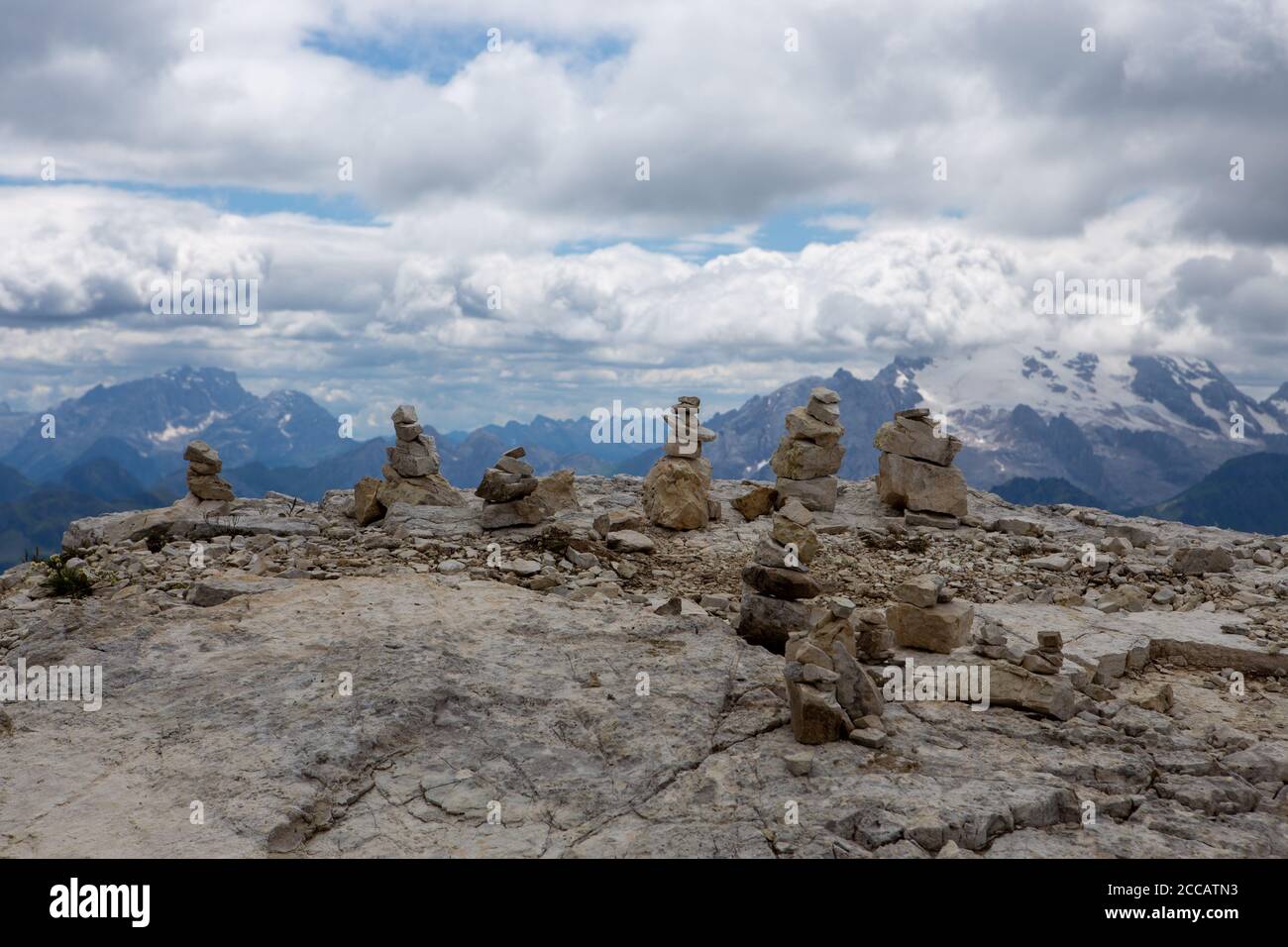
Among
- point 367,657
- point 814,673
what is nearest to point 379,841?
point 367,657

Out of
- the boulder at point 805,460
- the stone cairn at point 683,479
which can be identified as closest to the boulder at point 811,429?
the boulder at point 805,460

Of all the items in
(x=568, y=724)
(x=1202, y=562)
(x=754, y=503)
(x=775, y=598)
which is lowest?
(x=568, y=724)

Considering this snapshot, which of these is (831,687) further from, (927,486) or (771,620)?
(927,486)

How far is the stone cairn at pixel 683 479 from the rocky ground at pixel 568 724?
3.93m

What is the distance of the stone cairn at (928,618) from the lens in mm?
13500

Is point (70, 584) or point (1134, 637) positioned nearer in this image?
point (1134, 637)

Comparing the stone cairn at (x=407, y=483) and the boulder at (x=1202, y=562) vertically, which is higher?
the stone cairn at (x=407, y=483)

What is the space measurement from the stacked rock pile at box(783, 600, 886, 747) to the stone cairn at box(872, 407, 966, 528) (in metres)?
12.9

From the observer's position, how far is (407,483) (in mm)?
23359

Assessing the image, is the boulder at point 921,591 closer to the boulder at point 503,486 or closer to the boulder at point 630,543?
the boulder at point 630,543

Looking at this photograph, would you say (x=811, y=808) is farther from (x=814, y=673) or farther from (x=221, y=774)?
(x=221, y=774)

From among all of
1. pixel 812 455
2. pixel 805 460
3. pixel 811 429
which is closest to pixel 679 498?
pixel 805 460

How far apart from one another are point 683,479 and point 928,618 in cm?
1043

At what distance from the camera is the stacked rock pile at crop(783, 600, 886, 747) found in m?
10.4
